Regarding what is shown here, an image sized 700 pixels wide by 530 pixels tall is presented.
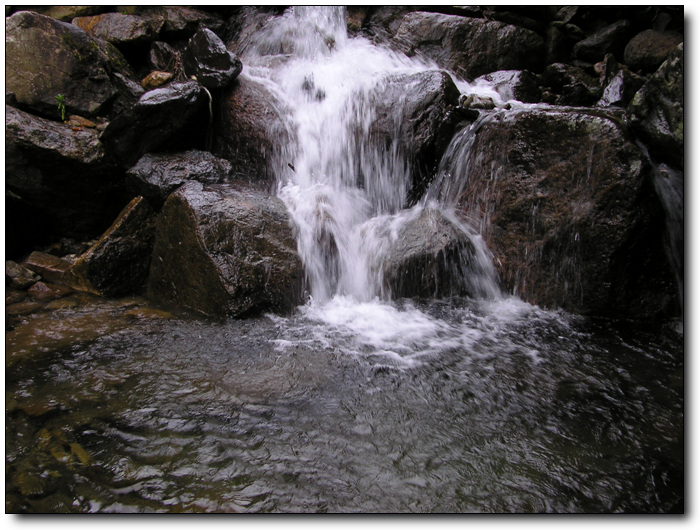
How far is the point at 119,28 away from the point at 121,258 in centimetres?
503

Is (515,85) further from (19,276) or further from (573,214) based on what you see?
(19,276)

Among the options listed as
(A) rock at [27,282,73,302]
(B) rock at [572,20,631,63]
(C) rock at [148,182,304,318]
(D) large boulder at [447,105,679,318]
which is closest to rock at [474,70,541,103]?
(B) rock at [572,20,631,63]

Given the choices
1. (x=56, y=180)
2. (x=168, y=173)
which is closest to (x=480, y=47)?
(x=168, y=173)

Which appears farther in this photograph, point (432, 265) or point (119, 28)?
point (119, 28)

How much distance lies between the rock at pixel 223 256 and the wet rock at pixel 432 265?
113 cm

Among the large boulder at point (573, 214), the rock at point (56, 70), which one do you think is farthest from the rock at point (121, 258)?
the large boulder at point (573, 214)

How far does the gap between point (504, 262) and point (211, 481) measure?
13.0 ft

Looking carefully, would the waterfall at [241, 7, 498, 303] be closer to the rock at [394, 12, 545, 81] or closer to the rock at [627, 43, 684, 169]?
the rock at [394, 12, 545, 81]

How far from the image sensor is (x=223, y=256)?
4.50 meters

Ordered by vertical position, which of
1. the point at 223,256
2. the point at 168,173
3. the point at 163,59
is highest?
the point at 163,59

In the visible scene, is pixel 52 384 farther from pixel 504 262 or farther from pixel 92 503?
pixel 504 262

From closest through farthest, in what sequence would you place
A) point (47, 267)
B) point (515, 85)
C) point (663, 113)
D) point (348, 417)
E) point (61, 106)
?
point (348, 417) → point (663, 113) → point (47, 267) → point (61, 106) → point (515, 85)

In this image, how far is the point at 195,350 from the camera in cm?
370

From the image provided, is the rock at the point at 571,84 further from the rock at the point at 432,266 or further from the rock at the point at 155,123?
the rock at the point at 155,123
